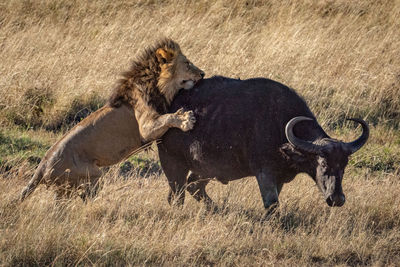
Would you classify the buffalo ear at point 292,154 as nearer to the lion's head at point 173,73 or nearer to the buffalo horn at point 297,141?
the buffalo horn at point 297,141

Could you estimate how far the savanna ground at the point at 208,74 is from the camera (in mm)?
5812

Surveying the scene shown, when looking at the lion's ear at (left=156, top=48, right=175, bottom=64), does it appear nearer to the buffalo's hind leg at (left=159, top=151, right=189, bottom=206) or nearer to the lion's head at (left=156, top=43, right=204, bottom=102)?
the lion's head at (left=156, top=43, right=204, bottom=102)

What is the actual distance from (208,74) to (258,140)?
4.86 metres

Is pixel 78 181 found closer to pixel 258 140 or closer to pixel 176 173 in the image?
pixel 176 173

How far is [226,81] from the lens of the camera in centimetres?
673

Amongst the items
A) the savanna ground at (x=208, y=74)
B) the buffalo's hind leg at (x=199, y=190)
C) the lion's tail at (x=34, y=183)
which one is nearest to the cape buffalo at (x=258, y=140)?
the buffalo's hind leg at (x=199, y=190)

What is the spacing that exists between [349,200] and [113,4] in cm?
857

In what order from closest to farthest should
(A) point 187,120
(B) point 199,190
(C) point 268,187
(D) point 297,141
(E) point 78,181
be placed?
(D) point 297,141, (C) point 268,187, (A) point 187,120, (E) point 78,181, (B) point 199,190

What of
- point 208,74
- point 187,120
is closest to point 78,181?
point 187,120

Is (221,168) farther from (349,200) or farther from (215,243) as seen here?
(349,200)

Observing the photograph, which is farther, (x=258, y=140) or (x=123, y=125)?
(x=123, y=125)

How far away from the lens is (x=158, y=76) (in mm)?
6836

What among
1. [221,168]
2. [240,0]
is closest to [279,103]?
[221,168]

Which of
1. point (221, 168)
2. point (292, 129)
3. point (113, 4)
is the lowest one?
point (113, 4)
